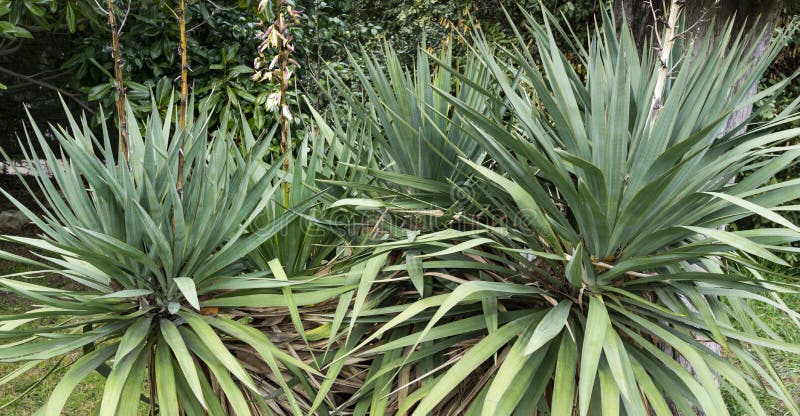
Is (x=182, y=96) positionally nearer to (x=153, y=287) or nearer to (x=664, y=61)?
(x=153, y=287)

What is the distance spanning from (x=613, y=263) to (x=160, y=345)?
1387mm

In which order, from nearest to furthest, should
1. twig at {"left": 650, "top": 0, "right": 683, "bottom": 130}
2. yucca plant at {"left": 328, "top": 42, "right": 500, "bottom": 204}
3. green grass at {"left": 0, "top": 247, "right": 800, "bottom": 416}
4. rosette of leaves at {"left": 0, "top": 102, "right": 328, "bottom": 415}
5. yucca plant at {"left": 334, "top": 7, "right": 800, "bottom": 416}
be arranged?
yucca plant at {"left": 334, "top": 7, "right": 800, "bottom": 416}, rosette of leaves at {"left": 0, "top": 102, "right": 328, "bottom": 415}, twig at {"left": 650, "top": 0, "right": 683, "bottom": 130}, yucca plant at {"left": 328, "top": 42, "right": 500, "bottom": 204}, green grass at {"left": 0, "top": 247, "right": 800, "bottom": 416}

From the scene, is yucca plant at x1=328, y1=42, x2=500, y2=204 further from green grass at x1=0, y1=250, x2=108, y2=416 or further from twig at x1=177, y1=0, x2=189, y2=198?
green grass at x1=0, y1=250, x2=108, y2=416

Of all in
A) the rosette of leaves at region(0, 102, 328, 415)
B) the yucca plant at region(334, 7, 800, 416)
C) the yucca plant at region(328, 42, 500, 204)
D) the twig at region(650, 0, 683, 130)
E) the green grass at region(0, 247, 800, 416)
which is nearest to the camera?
the yucca plant at region(334, 7, 800, 416)

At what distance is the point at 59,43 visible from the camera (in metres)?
8.48

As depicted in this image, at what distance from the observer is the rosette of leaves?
181 cm

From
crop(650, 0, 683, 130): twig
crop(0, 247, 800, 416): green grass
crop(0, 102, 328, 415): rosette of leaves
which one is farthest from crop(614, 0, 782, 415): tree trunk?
crop(0, 102, 328, 415): rosette of leaves

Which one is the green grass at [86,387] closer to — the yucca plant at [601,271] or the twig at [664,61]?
the yucca plant at [601,271]

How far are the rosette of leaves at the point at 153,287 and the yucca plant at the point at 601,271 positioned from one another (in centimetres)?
42

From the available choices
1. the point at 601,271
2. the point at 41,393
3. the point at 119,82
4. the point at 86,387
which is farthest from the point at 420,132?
the point at 41,393

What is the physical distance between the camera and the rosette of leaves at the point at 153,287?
1810 mm

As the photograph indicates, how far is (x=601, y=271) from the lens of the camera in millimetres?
1812

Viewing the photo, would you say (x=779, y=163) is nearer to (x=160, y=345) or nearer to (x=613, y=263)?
(x=613, y=263)

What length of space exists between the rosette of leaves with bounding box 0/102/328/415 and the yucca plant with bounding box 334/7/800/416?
42 cm
